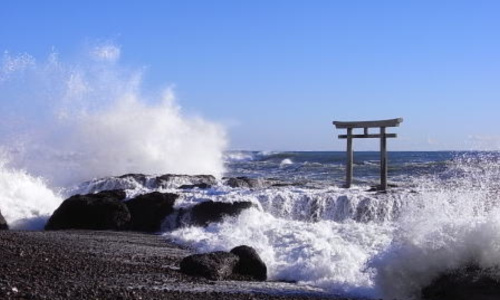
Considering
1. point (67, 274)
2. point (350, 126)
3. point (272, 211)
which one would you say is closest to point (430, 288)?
point (67, 274)

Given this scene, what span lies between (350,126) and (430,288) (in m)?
13.0

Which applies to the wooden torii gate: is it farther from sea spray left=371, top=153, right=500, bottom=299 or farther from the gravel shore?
sea spray left=371, top=153, right=500, bottom=299

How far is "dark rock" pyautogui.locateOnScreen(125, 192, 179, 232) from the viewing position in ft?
58.3

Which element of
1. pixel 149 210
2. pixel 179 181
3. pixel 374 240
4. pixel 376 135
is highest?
pixel 376 135

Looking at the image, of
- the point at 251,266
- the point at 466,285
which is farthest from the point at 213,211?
the point at 466,285

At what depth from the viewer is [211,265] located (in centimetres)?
997

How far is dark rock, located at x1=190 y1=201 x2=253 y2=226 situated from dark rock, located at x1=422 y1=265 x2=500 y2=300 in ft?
28.9

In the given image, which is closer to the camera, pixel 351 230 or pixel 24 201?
pixel 351 230

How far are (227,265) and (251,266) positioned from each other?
0.47 metres

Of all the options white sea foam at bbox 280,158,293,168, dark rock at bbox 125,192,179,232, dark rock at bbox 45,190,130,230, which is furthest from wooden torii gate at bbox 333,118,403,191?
white sea foam at bbox 280,158,293,168

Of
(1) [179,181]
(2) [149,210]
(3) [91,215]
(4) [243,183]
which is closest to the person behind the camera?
(3) [91,215]

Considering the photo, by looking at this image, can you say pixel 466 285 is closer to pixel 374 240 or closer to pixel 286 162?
pixel 374 240

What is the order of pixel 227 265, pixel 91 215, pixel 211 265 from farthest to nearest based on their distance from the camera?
1. pixel 91 215
2. pixel 227 265
3. pixel 211 265

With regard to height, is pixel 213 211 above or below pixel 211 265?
above
